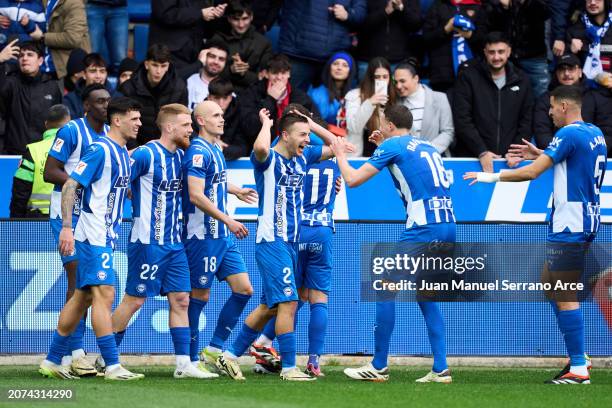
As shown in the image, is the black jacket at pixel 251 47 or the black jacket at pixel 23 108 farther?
the black jacket at pixel 251 47

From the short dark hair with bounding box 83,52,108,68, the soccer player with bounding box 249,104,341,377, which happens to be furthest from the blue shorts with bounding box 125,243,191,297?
the short dark hair with bounding box 83,52,108,68

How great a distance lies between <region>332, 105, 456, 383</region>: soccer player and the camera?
9711 mm

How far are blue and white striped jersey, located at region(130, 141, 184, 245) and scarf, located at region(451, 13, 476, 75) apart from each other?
216 inches

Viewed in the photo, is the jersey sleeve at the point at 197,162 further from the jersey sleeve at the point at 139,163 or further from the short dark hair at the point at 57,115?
the short dark hair at the point at 57,115

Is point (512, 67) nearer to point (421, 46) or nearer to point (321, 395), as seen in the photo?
point (421, 46)

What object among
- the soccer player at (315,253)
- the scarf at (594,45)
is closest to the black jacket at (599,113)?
the scarf at (594,45)

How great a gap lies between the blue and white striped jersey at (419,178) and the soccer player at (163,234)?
5.40ft

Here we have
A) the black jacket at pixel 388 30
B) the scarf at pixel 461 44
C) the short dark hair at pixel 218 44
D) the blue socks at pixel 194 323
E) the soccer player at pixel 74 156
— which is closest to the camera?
the soccer player at pixel 74 156

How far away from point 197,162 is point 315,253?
133 centimetres

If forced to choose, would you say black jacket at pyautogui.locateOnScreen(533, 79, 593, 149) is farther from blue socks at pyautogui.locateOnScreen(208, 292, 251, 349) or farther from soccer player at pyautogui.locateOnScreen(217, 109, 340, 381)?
blue socks at pyautogui.locateOnScreen(208, 292, 251, 349)

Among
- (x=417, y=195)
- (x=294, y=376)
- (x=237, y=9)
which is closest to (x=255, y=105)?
(x=237, y=9)

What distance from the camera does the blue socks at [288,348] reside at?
32.1ft

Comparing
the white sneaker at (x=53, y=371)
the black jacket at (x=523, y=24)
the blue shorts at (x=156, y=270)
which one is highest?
the black jacket at (x=523, y=24)

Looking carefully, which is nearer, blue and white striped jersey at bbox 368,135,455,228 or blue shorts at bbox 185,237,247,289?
blue and white striped jersey at bbox 368,135,455,228
